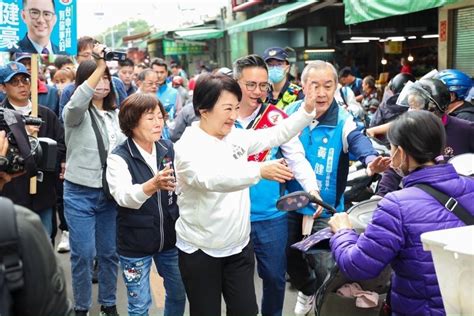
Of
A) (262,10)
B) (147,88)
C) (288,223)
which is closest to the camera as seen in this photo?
(288,223)

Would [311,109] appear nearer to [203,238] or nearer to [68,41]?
[203,238]

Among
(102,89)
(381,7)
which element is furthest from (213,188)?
(381,7)

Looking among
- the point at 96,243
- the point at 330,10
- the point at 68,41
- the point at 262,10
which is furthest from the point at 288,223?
the point at 262,10

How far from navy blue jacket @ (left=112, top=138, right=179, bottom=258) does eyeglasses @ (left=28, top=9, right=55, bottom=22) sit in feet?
4.50

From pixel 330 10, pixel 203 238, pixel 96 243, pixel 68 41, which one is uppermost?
pixel 330 10

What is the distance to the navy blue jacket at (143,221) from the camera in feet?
10.2

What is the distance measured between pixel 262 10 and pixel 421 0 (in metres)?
12.3

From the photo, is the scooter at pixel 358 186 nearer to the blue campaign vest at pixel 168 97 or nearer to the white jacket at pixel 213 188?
the white jacket at pixel 213 188

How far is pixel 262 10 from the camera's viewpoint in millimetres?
16938

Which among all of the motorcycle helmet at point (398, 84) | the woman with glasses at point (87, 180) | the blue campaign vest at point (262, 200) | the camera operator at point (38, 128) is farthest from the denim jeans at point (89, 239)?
the motorcycle helmet at point (398, 84)

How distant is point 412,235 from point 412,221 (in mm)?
62

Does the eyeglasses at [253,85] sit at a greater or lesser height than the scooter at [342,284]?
greater

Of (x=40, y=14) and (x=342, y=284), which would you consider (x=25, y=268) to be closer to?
→ (x=342, y=284)

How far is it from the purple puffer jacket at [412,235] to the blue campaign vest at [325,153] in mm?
1348
